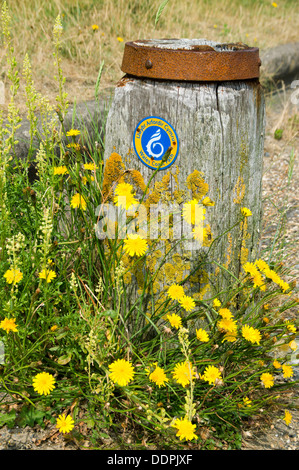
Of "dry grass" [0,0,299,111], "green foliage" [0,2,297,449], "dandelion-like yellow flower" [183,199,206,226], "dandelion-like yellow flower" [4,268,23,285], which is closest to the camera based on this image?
"dandelion-like yellow flower" [4,268,23,285]

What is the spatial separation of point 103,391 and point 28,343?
39 centimetres

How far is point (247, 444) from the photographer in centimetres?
182

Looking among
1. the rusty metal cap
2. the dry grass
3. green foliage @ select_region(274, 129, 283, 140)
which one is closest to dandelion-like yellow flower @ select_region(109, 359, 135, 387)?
the rusty metal cap

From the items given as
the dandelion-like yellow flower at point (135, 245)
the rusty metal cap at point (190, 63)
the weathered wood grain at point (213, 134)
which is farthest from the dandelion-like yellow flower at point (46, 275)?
the rusty metal cap at point (190, 63)

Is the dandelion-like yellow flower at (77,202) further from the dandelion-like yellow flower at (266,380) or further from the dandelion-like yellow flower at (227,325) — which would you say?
the dandelion-like yellow flower at (266,380)

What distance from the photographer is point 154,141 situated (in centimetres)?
188

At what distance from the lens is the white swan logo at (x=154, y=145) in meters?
1.87

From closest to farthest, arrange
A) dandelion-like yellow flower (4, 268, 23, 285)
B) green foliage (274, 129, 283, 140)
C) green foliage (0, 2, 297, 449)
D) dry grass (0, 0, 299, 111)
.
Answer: dandelion-like yellow flower (4, 268, 23, 285) → green foliage (0, 2, 297, 449) → dry grass (0, 0, 299, 111) → green foliage (274, 129, 283, 140)

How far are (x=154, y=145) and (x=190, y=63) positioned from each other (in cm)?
34

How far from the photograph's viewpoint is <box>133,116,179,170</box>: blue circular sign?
6.08ft

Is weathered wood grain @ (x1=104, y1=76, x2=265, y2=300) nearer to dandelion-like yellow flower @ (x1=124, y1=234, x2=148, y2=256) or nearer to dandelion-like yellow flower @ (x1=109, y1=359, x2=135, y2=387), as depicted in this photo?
dandelion-like yellow flower @ (x1=124, y1=234, x2=148, y2=256)

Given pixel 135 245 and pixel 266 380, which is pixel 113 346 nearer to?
pixel 135 245

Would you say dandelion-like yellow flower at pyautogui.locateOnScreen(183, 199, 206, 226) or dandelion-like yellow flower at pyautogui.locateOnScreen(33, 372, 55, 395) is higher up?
dandelion-like yellow flower at pyautogui.locateOnScreen(183, 199, 206, 226)

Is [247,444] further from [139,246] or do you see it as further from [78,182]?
[78,182]
